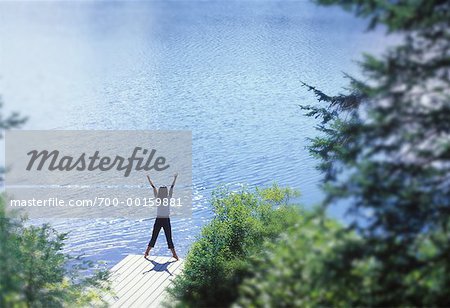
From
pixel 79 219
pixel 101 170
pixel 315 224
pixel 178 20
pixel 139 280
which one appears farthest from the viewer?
pixel 178 20

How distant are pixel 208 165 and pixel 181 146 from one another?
1.67 metres

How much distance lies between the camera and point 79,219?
1431 cm

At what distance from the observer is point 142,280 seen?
9.97m

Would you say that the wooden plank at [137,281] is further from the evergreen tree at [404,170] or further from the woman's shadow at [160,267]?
the evergreen tree at [404,170]

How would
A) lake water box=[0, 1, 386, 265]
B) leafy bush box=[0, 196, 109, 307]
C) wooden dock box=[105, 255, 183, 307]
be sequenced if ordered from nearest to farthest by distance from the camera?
leafy bush box=[0, 196, 109, 307]
wooden dock box=[105, 255, 183, 307]
lake water box=[0, 1, 386, 265]

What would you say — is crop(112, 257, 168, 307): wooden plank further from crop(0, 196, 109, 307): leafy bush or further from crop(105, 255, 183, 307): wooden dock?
crop(0, 196, 109, 307): leafy bush

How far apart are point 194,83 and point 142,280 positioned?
43.5 ft

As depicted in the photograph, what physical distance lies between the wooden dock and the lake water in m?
1.61

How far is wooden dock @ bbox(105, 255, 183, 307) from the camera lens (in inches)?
364

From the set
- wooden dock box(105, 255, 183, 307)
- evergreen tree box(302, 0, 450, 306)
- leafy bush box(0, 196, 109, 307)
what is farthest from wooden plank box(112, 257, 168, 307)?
evergreen tree box(302, 0, 450, 306)

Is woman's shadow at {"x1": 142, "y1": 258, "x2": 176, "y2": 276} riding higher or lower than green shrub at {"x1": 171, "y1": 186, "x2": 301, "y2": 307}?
lower

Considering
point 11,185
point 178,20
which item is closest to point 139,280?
point 11,185

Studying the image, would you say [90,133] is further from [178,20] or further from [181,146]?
[178,20]

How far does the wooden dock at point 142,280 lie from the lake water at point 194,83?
161 centimetres
